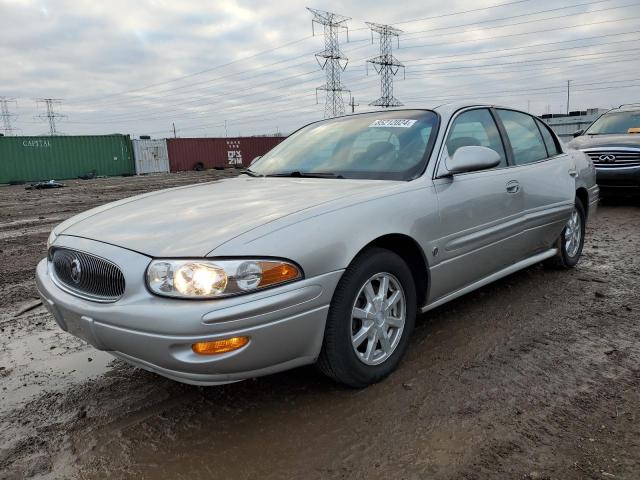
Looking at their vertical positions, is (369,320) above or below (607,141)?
below

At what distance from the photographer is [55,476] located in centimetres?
223

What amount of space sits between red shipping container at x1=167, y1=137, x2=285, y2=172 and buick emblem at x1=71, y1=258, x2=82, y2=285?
105ft

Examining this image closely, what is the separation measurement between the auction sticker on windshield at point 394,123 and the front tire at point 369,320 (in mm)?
1122

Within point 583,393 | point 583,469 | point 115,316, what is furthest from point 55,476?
point 583,393

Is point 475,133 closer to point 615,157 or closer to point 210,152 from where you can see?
point 615,157

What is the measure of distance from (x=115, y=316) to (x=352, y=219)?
121 centimetres

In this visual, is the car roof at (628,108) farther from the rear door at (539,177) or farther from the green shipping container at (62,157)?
the green shipping container at (62,157)

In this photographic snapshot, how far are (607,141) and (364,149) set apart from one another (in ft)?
23.5

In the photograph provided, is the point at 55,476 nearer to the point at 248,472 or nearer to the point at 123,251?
the point at 248,472

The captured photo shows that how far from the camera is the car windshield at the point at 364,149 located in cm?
333

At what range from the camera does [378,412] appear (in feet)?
8.48

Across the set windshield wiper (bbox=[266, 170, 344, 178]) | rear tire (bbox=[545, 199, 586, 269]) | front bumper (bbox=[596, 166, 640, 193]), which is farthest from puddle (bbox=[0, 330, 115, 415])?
front bumper (bbox=[596, 166, 640, 193])

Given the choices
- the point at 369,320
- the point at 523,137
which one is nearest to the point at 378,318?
the point at 369,320

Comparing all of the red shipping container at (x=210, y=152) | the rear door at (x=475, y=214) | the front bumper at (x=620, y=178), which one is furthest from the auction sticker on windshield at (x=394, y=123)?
the red shipping container at (x=210, y=152)
